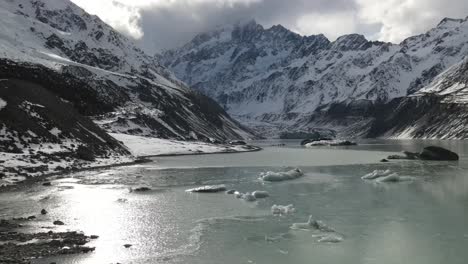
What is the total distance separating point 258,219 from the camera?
3912 cm

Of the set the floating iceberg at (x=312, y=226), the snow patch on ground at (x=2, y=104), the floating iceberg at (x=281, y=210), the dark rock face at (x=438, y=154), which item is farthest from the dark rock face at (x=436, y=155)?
the snow patch on ground at (x=2, y=104)

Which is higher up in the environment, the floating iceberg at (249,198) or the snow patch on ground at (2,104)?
the snow patch on ground at (2,104)

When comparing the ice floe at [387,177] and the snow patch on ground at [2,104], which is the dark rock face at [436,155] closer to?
the ice floe at [387,177]

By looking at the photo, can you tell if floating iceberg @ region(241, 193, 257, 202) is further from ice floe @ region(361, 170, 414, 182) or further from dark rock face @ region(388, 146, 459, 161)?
dark rock face @ region(388, 146, 459, 161)

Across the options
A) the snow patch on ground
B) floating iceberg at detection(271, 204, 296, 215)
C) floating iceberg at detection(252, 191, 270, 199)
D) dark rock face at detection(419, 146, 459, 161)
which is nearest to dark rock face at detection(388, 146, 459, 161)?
dark rock face at detection(419, 146, 459, 161)

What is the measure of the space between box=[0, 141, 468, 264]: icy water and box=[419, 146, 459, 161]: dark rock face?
42813 millimetres

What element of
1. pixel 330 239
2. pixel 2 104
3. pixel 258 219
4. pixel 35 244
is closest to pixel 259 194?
pixel 258 219

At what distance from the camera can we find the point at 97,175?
72625 mm

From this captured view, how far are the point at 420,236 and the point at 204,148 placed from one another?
139 m

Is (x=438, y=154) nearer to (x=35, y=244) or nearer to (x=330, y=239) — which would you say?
(x=330, y=239)

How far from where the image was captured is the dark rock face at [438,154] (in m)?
104

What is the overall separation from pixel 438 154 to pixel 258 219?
7823 centimetres

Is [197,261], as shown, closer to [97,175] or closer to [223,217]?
[223,217]

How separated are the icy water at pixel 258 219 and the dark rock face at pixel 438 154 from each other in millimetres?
42813
